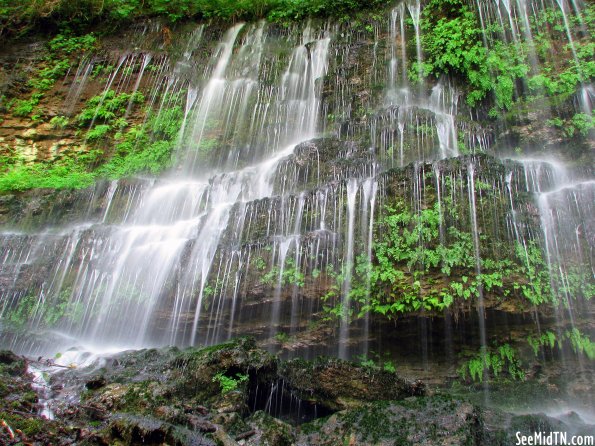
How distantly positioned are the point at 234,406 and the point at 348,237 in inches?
178

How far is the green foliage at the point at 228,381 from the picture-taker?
585cm

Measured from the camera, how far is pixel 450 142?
38.4 ft

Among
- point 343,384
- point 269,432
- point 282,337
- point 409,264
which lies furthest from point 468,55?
point 269,432

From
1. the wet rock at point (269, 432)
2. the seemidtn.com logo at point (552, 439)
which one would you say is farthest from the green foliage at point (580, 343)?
the wet rock at point (269, 432)

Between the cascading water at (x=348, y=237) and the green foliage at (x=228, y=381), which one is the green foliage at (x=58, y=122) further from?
the green foliage at (x=228, y=381)

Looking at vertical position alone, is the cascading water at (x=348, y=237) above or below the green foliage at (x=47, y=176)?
below

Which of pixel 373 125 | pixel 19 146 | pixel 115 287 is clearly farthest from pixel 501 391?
pixel 19 146

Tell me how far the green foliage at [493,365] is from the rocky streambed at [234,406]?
75cm

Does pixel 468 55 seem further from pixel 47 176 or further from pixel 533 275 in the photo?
pixel 47 176

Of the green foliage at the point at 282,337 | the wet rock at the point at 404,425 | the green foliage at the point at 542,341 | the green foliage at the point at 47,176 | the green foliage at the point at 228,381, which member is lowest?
the wet rock at the point at 404,425

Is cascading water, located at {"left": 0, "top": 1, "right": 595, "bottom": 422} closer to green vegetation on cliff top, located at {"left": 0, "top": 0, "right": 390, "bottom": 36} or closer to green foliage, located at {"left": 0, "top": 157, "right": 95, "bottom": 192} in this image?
green foliage, located at {"left": 0, "top": 157, "right": 95, "bottom": 192}

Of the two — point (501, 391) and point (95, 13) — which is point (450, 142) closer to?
point (501, 391)

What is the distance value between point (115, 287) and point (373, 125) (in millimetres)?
8203

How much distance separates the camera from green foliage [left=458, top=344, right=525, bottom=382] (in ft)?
25.5
